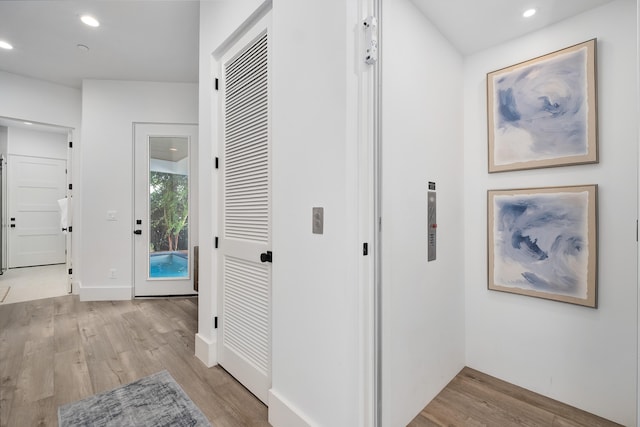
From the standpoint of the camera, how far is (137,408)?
5.76 ft

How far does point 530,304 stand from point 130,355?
10.2ft

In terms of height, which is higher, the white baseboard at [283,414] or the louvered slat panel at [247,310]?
the louvered slat panel at [247,310]

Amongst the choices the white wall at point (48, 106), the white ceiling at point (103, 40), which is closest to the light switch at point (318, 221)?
the white ceiling at point (103, 40)

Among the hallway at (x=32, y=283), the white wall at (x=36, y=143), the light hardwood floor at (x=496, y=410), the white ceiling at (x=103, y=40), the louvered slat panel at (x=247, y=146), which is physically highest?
the white ceiling at (x=103, y=40)

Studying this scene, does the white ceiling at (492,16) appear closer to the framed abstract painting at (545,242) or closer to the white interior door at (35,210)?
the framed abstract painting at (545,242)

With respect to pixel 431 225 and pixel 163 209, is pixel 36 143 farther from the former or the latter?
pixel 431 225

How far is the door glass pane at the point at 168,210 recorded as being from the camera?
4.11 metres

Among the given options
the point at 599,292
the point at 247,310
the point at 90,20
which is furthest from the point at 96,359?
the point at 599,292

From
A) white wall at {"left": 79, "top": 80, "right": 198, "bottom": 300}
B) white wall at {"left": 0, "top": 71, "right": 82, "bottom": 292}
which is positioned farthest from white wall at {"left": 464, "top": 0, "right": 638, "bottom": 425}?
white wall at {"left": 0, "top": 71, "right": 82, "bottom": 292}

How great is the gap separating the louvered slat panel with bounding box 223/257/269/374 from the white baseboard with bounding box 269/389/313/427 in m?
0.22

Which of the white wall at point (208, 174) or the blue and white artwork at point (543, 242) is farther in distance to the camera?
the white wall at point (208, 174)

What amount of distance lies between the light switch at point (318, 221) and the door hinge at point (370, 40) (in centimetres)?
70

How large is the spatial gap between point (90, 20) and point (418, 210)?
353 centimetres

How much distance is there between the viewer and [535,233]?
1.95 metres
